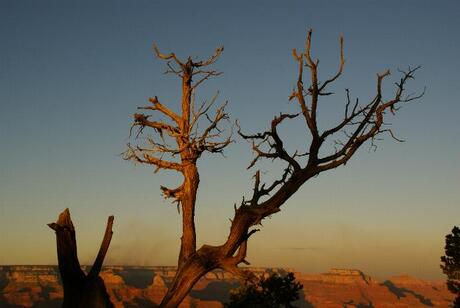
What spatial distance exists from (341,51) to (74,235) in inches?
214

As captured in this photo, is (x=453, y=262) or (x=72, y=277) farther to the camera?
(x=453, y=262)

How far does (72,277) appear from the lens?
757 centimetres

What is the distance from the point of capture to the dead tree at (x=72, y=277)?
7516 millimetres

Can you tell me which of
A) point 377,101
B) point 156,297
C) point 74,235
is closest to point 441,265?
point 377,101

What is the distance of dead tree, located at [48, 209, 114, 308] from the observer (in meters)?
7.52

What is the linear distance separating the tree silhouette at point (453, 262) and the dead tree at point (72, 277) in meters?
41.8

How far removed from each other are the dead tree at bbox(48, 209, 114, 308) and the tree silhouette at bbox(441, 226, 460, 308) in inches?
1645

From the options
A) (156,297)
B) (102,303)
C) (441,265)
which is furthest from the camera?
(156,297)

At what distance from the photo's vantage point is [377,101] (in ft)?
28.7

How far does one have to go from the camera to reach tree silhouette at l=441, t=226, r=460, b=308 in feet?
139

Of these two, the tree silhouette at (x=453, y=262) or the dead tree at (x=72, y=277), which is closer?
the dead tree at (x=72, y=277)

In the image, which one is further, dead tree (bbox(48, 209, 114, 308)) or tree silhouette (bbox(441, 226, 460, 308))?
tree silhouette (bbox(441, 226, 460, 308))

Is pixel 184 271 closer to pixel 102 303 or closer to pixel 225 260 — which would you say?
pixel 225 260

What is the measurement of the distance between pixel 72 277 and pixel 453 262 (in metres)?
43.2
